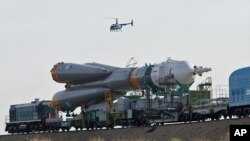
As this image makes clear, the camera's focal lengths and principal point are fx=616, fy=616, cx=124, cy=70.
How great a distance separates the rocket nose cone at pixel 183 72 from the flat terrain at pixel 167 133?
462 cm

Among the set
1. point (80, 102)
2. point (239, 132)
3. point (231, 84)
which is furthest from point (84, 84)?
point (239, 132)

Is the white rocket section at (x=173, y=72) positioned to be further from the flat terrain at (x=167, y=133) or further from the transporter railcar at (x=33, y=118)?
the transporter railcar at (x=33, y=118)

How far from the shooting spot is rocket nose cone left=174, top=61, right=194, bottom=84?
142ft

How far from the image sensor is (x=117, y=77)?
47.2m

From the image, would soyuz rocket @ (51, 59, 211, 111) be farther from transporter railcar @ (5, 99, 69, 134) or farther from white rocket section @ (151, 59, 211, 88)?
transporter railcar @ (5, 99, 69, 134)

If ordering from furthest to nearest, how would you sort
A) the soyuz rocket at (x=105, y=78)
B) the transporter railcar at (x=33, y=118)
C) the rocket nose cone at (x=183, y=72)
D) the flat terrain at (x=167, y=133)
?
the transporter railcar at (x=33, y=118) → the soyuz rocket at (x=105, y=78) → the rocket nose cone at (x=183, y=72) → the flat terrain at (x=167, y=133)

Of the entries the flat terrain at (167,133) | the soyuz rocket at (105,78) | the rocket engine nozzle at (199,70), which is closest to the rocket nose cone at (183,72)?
the soyuz rocket at (105,78)

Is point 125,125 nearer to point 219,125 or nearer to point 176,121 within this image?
point 176,121

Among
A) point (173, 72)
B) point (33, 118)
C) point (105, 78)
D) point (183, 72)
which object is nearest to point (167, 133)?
point (183, 72)

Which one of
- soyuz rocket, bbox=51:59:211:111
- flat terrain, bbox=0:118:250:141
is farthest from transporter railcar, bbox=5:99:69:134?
flat terrain, bbox=0:118:250:141

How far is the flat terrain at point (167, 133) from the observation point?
3425cm

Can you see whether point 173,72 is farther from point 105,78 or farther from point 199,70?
point 105,78

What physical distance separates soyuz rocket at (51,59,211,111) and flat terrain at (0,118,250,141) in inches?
138

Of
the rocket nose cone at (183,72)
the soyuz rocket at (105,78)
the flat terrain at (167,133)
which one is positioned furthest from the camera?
the soyuz rocket at (105,78)
